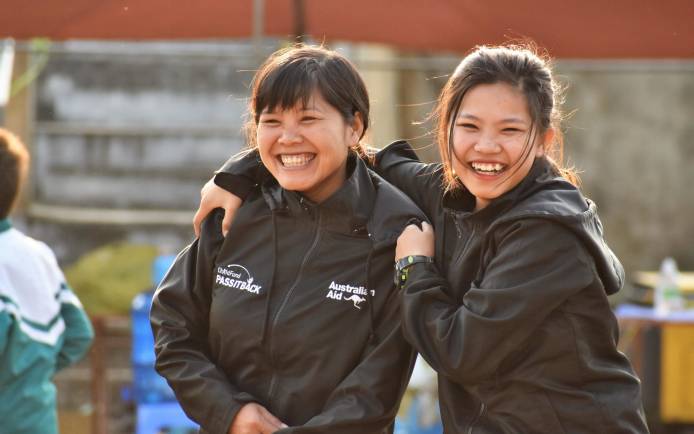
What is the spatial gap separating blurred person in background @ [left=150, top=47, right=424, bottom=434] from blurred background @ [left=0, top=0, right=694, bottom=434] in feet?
8.06

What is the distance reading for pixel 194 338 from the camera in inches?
101

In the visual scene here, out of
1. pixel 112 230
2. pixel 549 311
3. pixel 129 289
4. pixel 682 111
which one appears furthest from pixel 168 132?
pixel 549 311

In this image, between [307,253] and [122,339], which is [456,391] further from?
[122,339]

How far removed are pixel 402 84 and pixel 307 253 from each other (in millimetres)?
5243

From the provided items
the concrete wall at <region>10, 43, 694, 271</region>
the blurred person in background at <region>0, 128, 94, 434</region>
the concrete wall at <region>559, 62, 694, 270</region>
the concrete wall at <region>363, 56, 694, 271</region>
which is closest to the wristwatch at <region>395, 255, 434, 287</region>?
the blurred person in background at <region>0, 128, 94, 434</region>

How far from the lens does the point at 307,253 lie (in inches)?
98.0

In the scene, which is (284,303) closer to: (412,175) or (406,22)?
(412,175)

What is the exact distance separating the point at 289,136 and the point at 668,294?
4502 mm

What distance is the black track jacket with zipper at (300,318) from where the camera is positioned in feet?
7.93

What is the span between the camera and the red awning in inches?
171

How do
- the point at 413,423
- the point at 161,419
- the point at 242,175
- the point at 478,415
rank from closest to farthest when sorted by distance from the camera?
the point at 478,415, the point at 242,175, the point at 161,419, the point at 413,423

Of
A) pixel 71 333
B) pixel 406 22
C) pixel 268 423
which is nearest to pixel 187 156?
pixel 406 22

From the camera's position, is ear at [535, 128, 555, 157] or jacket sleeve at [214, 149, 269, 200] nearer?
ear at [535, 128, 555, 157]

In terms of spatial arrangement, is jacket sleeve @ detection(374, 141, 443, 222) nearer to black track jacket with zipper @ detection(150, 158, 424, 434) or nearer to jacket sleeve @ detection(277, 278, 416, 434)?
black track jacket with zipper @ detection(150, 158, 424, 434)
